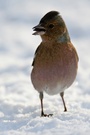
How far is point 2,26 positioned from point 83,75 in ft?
15.0

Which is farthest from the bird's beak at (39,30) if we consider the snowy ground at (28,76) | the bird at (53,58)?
the snowy ground at (28,76)

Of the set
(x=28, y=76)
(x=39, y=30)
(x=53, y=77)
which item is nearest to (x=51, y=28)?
(x=39, y=30)

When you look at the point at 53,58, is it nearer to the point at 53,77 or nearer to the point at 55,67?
the point at 55,67

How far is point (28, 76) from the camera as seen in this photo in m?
10.3

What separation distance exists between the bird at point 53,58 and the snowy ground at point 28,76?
358 mm

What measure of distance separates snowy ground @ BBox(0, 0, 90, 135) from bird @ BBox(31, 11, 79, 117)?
36cm

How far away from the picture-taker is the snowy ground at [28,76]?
6.14 m

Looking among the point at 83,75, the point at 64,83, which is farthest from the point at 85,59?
the point at 64,83

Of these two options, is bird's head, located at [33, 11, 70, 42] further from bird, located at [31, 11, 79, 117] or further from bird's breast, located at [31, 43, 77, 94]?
bird's breast, located at [31, 43, 77, 94]

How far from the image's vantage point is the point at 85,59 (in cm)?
1145

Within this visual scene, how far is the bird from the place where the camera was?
6961 mm

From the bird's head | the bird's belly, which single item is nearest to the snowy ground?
the bird's belly

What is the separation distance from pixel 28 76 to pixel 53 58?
11.0 ft

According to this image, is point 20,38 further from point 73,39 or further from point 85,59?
point 85,59
